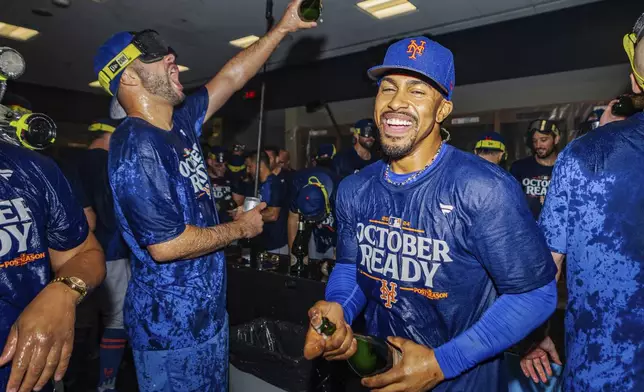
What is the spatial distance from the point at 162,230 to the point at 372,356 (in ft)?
3.46

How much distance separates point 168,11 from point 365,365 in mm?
6060

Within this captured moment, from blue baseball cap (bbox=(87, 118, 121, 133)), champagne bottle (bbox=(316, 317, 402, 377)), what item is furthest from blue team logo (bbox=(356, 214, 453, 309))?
blue baseball cap (bbox=(87, 118, 121, 133))

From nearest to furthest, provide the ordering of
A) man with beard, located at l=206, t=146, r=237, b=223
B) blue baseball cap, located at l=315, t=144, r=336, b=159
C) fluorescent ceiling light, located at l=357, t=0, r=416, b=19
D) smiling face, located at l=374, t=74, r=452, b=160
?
1. smiling face, located at l=374, t=74, r=452, b=160
2. blue baseball cap, located at l=315, t=144, r=336, b=159
3. fluorescent ceiling light, located at l=357, t=0, r=416, b=19
4. man with beard, located at l=206, t=146, r=237, b=223

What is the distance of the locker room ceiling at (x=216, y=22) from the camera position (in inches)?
220

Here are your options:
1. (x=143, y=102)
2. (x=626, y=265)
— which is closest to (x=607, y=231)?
(x=626, y=265)

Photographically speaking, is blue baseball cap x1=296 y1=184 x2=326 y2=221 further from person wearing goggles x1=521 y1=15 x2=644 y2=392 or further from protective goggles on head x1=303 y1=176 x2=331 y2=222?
person wearing goggles x1=521 y1=15 x2=644 y2=392

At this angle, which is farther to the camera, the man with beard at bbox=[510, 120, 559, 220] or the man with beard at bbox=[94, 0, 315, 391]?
the man with beard at bbox=[510, 120, 559, 220]

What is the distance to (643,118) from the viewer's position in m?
1.37

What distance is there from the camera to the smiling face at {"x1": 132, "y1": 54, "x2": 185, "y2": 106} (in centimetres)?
208

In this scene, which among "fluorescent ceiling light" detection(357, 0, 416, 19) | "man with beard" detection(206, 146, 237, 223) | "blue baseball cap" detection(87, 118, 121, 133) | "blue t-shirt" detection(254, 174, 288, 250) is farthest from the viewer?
"man with beard" detection(206, 146, 237, 223)

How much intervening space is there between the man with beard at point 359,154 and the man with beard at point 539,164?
1841 millimetres

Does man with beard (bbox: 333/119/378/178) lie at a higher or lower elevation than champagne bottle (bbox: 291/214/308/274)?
higher

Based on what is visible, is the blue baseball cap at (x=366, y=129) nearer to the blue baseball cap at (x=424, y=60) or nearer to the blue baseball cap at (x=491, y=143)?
the blue baseball cap at (x=491, y=143)

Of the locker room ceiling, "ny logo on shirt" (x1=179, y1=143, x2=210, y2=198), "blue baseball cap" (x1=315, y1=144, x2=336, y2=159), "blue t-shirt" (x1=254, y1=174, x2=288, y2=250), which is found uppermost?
the locker room ceiling
